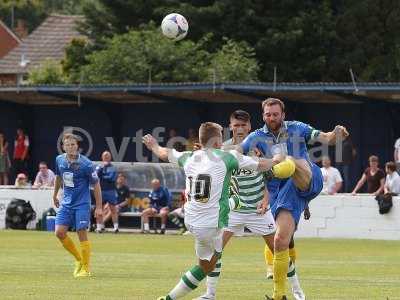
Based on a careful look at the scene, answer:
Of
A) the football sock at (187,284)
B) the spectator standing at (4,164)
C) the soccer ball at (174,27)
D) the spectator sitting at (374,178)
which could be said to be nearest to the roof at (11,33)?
the spectator standing at (4,164)

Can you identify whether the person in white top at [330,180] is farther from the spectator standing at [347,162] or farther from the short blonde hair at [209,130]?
the short blonde hair at [209,130]

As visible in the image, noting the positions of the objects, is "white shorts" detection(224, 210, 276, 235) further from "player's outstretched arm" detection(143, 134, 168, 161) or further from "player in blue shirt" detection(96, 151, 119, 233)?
"player in blue shirt" detection(96, 151, 119, 233)

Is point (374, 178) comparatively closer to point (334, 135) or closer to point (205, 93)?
point (205, 93)

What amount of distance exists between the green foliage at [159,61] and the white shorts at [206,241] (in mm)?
27666

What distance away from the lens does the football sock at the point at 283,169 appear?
39.5ft

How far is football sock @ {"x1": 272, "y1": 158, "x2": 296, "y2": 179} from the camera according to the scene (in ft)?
39.5

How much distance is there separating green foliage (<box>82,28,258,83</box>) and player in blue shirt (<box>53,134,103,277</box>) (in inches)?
864

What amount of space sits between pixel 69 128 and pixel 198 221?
27.0 meters

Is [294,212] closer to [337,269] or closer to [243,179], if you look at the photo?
[243,179]

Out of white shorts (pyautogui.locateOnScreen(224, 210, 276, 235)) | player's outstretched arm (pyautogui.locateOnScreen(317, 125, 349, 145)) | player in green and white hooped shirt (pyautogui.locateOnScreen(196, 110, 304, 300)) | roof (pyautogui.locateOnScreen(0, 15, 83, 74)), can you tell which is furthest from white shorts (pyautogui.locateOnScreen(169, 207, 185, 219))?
roof (pyautogui.locateOnScreen(0, 15, 83, 74))

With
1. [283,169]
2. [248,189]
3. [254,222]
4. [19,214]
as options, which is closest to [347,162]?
[19,214]

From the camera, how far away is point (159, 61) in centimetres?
4078

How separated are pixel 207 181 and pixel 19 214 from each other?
2014 cm

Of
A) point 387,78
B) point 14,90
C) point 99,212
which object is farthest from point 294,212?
point 387,78
